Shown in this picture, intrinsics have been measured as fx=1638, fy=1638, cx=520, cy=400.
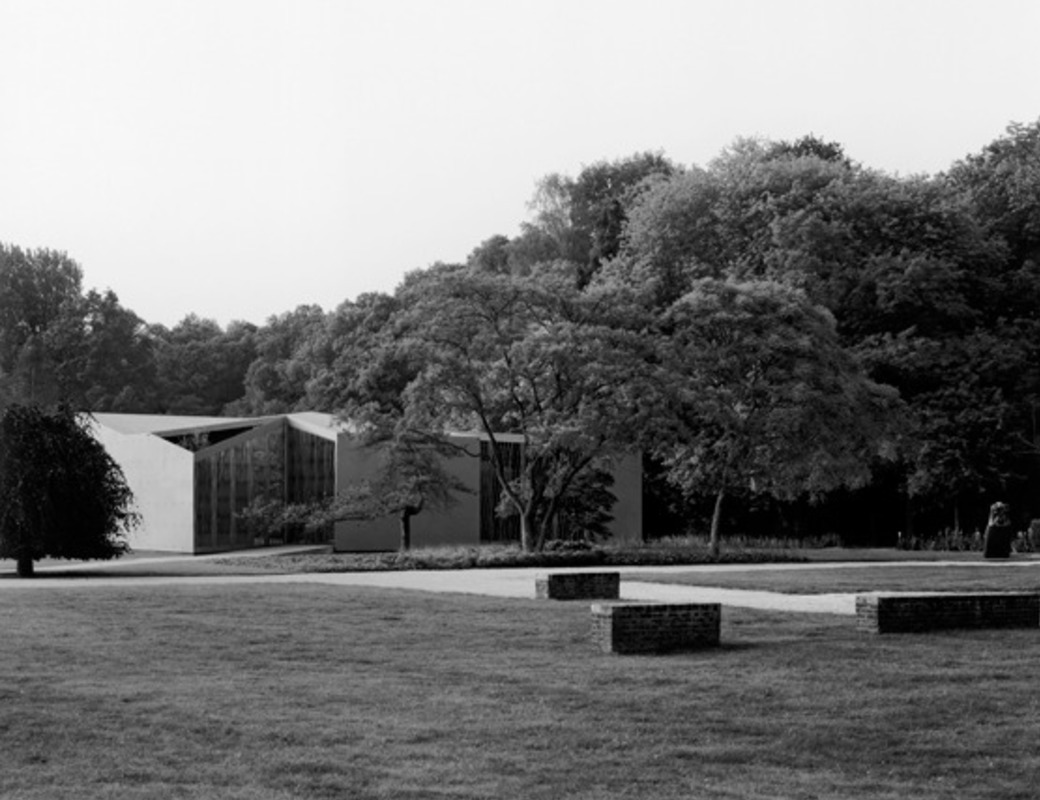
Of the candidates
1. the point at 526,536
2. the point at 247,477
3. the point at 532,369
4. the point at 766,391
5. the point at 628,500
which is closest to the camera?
the point at 532,369

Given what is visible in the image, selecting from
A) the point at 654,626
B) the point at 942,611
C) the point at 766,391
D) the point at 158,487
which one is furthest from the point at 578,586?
the point at 158,487

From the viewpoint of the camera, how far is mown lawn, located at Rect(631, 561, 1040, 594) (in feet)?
70.1

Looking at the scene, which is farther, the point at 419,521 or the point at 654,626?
the point at 419,521

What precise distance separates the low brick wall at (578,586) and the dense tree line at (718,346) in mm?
11344

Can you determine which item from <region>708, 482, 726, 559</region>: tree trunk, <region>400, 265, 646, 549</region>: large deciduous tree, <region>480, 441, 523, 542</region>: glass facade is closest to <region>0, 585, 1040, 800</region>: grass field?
<region>400, 265, 646, 549</region>: large deciduous tree

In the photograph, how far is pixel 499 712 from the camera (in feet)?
37.0

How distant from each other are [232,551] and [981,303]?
21957 millimetres

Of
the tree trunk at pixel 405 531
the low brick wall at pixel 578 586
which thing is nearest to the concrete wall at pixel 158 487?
the tree trunk at pixel 405 531

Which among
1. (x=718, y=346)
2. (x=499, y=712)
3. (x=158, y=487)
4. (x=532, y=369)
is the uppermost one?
(x=718, y=346)

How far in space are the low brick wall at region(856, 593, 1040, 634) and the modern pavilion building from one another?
2191 centimetres

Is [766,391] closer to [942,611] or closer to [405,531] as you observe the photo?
[405,531]

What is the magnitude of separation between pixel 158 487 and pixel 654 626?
25.7 meters

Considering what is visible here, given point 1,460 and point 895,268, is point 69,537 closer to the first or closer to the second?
point 1,460

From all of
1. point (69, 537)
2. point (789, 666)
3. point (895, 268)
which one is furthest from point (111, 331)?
point (789, 666)
